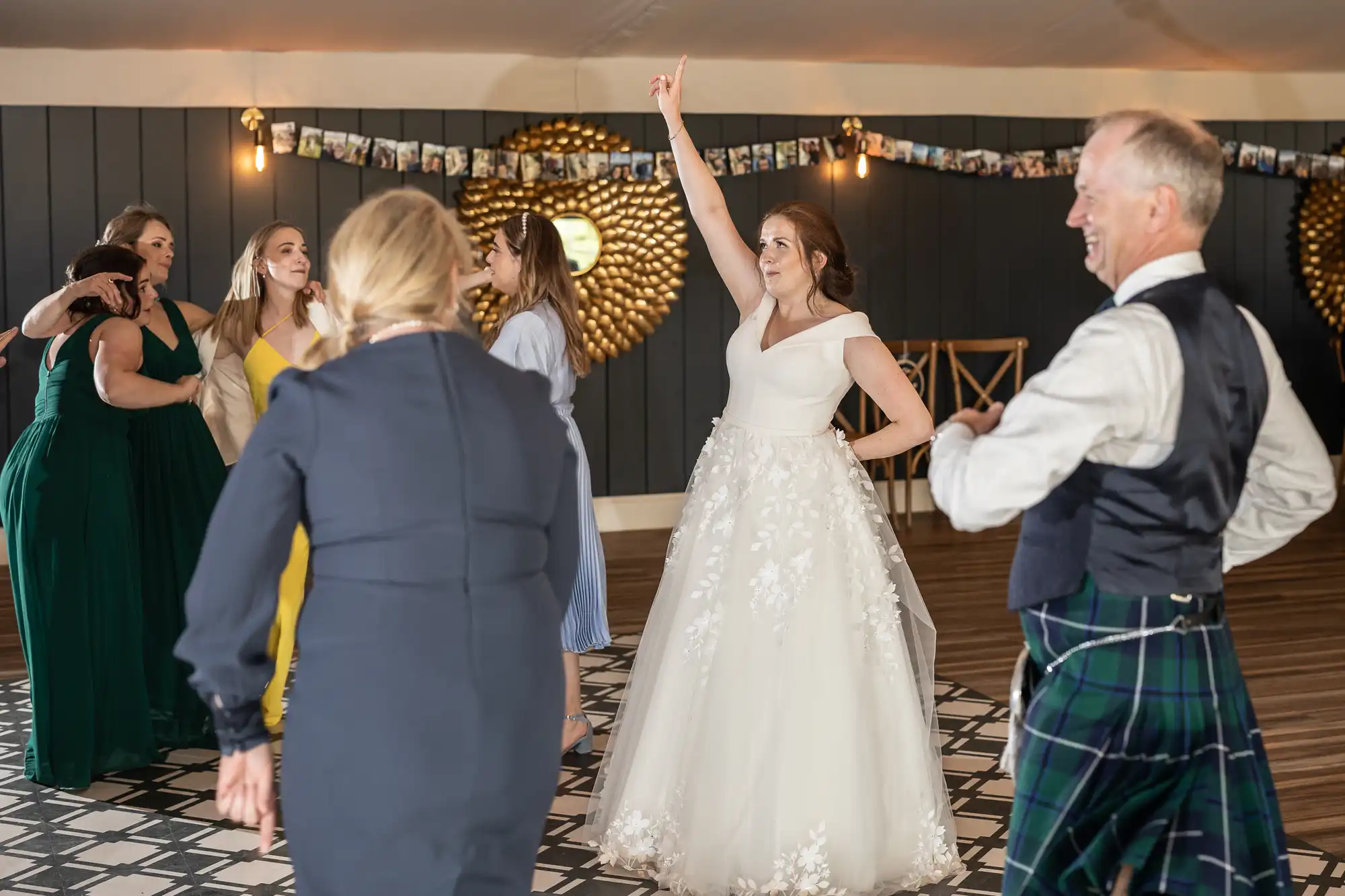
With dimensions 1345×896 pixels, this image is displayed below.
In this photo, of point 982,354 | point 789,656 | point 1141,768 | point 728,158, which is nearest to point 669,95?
point 789,656

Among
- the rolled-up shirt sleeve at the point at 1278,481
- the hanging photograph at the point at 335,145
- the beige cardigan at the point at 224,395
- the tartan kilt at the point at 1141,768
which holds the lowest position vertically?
the tartan kilt at the point at 1141,768

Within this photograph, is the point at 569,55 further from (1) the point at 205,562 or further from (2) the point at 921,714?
(1) the point at 205,562

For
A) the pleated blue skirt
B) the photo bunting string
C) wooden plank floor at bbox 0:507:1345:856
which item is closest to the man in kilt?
wooden plank floor at bbox 0:507:1345:856

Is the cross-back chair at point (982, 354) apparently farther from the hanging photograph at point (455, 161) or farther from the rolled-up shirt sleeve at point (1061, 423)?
the rolled-up shirt sleeve at point (1061, 423)

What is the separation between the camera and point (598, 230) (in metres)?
8.31

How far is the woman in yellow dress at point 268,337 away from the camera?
4.40 metres

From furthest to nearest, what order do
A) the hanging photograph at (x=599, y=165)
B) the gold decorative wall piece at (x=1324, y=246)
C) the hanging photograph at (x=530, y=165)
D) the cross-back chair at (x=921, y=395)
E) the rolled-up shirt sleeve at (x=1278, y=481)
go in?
the gold decorative wall piece at (x=1324, y=246), the cross-back chair at (x=921, y=395), the hanging photograph at (x=599, y=165), the hanging photograph at (x=530, y=165), the rolled-up shirt sleeve at (x=1278, y=481)

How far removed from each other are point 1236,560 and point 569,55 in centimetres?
660

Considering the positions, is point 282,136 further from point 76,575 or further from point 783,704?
point 783,704

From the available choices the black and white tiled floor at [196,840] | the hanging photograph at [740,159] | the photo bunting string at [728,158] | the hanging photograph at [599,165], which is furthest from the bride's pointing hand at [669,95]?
the hanging photograph at [740,159]

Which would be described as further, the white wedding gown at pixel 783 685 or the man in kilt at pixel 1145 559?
the white wedding gown at pixel 783 685

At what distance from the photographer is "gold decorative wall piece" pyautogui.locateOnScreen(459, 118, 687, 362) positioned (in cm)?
809

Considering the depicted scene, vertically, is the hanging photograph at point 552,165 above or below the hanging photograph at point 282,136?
below

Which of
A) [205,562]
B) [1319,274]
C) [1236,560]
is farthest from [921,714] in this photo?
[1319,274]
